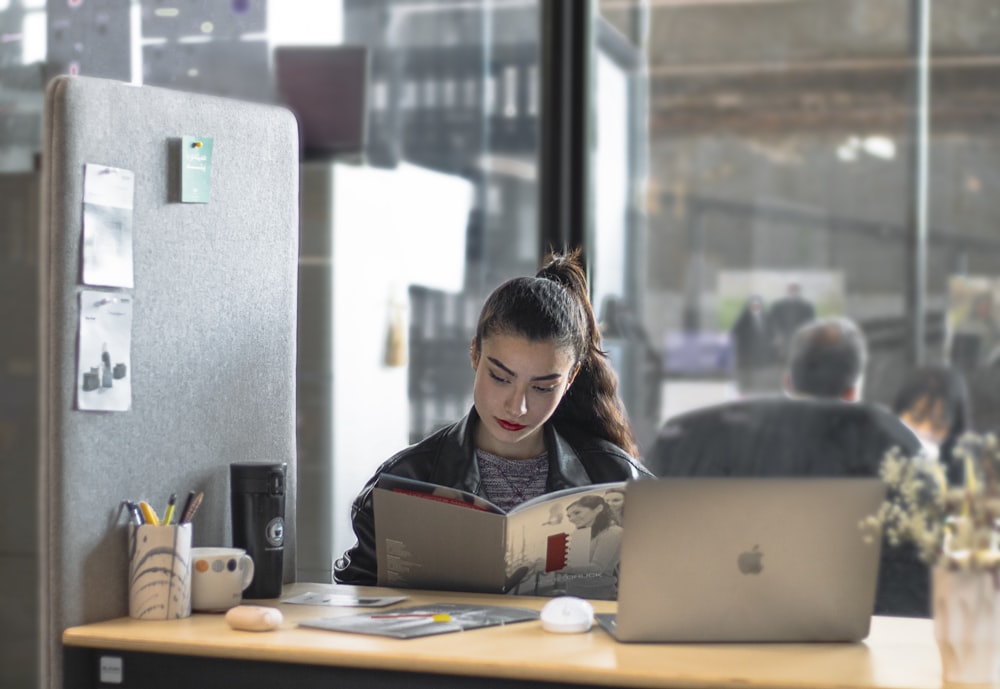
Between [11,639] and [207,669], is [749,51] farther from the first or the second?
[207,669]

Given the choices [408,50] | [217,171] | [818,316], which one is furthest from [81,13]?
[818,316]

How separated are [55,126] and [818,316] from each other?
2713mm

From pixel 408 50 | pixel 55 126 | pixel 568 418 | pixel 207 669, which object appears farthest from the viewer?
pixel 408 50

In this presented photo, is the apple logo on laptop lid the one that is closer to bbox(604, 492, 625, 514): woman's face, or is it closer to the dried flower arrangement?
the dried flower arrangement

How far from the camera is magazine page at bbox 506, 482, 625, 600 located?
1.99 meters

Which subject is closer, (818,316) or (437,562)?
(437,562)

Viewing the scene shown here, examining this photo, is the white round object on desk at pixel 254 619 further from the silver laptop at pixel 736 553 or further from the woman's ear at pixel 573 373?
the woman's ear at pixel 573 373

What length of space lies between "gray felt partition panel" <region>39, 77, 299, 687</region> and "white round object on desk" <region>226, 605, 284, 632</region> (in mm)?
236

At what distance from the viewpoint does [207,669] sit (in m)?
1.76

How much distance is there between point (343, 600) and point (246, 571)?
0.50ft

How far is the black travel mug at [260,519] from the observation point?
2.07m

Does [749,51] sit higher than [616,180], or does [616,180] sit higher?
[749,51]

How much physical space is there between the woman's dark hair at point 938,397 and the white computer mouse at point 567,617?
228cm

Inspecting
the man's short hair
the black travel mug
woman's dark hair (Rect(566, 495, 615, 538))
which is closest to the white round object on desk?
the black travel mug
